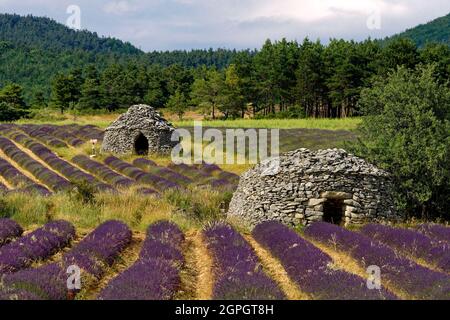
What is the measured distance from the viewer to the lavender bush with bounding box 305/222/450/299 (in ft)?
23.0

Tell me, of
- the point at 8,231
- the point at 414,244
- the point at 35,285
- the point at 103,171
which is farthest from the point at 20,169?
the point at 35,285

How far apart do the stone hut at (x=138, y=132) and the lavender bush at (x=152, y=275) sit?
74.7 ft

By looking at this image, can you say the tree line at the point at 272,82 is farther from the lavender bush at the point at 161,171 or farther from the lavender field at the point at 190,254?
the lavender field at the point at 190,254

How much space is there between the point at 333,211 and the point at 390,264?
6.66 meters

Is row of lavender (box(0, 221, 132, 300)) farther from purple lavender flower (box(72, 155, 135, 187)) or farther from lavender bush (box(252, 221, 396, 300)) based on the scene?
purple lavender flower (box(72, 155, 135, 187))

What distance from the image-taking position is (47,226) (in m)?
11.2

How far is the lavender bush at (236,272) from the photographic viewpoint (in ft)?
21.6

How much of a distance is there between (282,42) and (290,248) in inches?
3253

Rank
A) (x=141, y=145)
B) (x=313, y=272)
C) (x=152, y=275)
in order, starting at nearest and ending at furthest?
(x=152, y=275)
(x=313, y=272)
(x=141, y=145)

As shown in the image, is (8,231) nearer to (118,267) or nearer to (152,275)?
(118,267)

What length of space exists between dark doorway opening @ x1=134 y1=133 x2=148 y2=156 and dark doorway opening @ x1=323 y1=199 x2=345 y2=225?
831 inches

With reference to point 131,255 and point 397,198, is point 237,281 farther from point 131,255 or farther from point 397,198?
point 397,198

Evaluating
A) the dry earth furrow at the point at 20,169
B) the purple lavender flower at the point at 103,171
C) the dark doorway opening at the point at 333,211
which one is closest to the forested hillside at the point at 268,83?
the purple lavender flower at the point at 103,171

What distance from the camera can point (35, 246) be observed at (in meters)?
9.17
